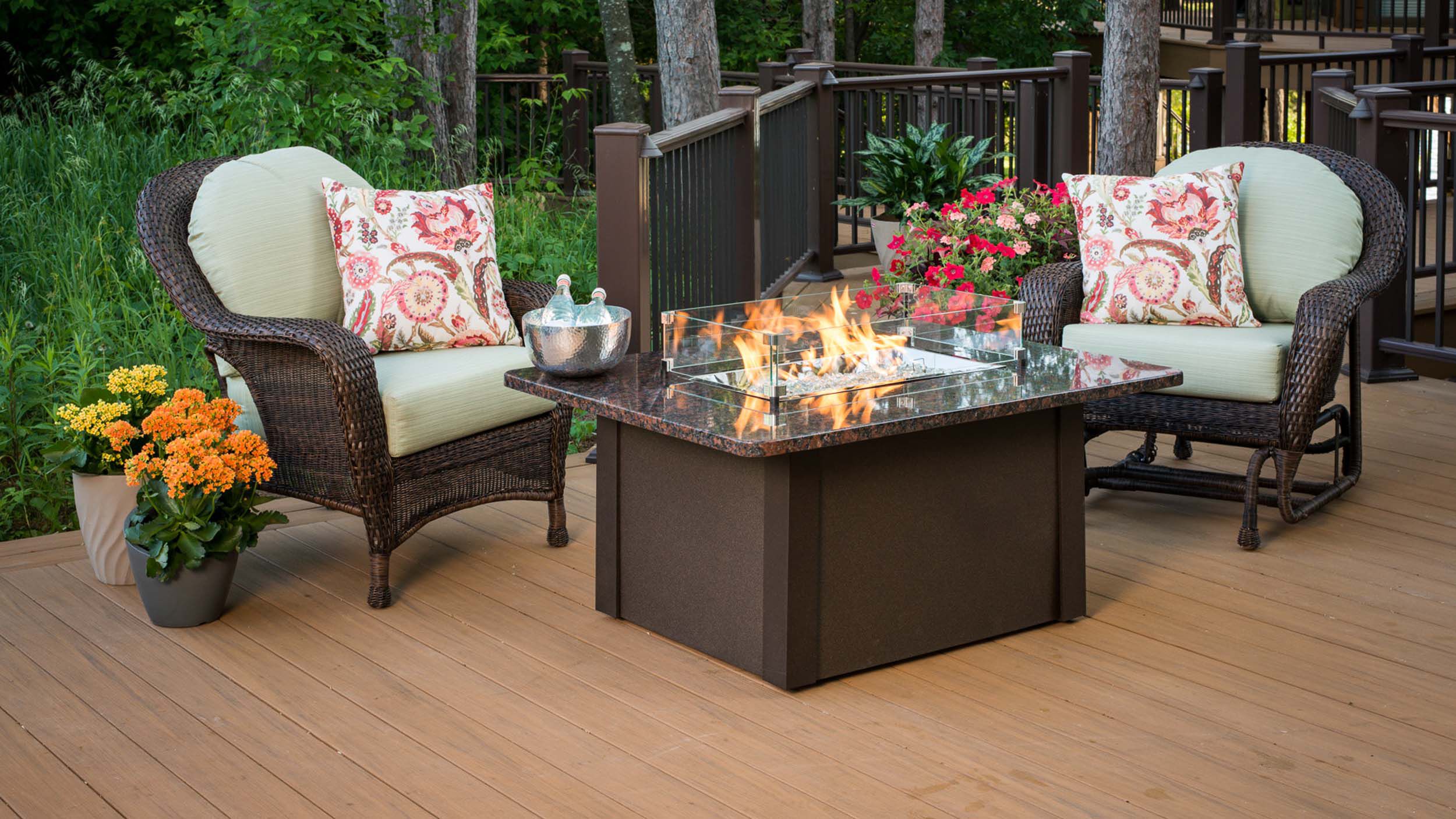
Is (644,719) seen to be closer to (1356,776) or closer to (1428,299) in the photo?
(1356,776)

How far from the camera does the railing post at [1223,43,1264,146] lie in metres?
6.92

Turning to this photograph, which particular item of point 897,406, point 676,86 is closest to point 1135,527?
point 897,406

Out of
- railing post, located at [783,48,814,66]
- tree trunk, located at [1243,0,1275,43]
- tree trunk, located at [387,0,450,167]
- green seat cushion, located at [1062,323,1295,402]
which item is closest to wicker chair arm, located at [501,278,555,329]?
green seat cushion, located at [1062,323,1295,402]

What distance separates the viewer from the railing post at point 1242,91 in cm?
Result: 692

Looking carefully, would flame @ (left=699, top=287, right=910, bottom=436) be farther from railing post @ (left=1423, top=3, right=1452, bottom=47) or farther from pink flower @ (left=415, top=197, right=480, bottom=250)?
railing post @ (left=1423, top=3, right=1452, bottom=47)

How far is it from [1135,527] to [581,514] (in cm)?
159

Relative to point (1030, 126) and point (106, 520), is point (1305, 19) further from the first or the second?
point (106, 520)

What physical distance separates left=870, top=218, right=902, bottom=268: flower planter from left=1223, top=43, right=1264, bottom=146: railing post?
5.12 ft

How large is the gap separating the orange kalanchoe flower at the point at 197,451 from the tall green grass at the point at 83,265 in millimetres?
1116

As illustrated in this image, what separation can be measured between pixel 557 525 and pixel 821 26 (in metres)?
11.2

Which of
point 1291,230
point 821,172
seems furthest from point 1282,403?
point 821,172

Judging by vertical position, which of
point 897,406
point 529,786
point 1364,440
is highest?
point 897,406

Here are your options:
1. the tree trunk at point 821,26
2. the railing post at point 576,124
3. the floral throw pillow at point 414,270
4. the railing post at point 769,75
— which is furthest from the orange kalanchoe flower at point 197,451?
the tree trunk at point 821,26

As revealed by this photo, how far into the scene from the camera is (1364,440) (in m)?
5.03
